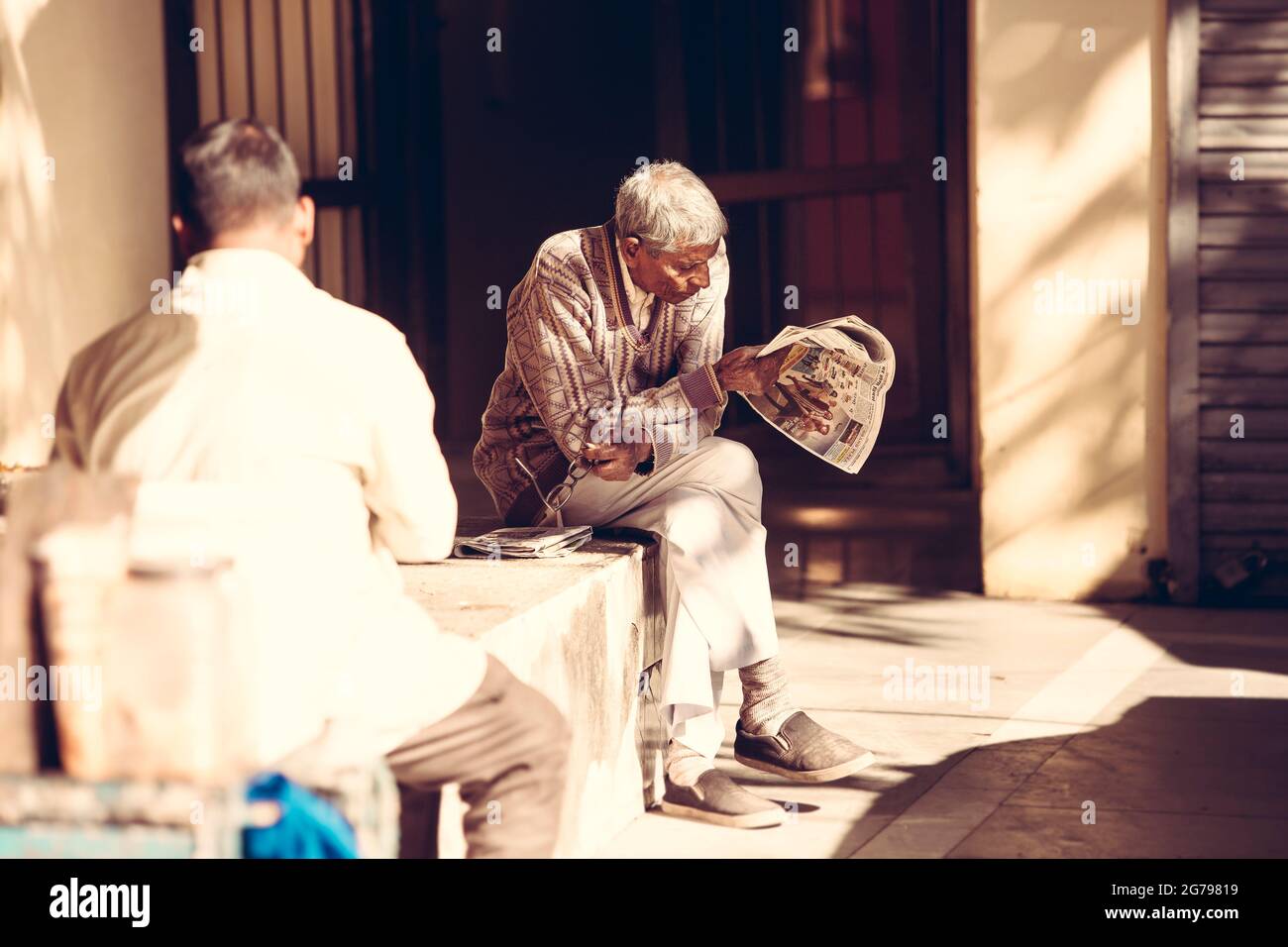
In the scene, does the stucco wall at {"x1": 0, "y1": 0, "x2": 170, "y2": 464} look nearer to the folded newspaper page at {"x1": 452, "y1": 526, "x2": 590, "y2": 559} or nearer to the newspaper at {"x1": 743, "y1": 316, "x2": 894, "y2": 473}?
the folded newspaper page at {"x1": 452, "y1": 526, "x2": 590, "y2": 559}

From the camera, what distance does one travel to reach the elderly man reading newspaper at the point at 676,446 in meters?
3.69

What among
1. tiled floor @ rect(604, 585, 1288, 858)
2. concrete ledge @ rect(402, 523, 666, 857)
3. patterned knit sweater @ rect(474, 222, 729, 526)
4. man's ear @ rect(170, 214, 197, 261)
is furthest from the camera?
patterned knit sweater @ rect(474, 222, 729, 526)

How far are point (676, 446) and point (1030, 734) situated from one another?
1.34 meters

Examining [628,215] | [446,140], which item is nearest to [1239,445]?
[628,215]

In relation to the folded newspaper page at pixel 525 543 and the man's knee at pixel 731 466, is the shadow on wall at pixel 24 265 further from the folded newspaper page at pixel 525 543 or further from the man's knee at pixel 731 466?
the man's knee at pixel 731 466

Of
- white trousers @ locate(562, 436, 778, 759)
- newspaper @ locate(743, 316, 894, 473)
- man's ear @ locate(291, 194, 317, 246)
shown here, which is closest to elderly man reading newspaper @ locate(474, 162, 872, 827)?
white trousers @ locate(562, 436, 778, 759)

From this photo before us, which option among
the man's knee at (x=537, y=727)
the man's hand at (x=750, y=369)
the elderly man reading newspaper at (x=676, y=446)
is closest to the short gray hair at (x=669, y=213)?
the elderly man reading newspaper at (x=676, y=446)

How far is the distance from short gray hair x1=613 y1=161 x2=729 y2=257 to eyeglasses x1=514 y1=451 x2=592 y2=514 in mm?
575

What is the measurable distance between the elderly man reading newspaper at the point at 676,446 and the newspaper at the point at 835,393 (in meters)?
0.10

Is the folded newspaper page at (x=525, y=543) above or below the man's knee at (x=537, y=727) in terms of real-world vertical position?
above

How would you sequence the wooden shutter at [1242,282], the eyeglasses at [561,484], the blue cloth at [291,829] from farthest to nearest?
the wooden shutter at [1242,282]
the eyeglasses at [561,484]
the blue cloth at [291,829]

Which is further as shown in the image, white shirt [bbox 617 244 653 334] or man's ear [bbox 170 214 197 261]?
white shirt [bbox 617 244 653 334]

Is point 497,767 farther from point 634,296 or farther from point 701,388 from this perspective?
point 634,296

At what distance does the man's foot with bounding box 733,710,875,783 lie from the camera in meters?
3.87
